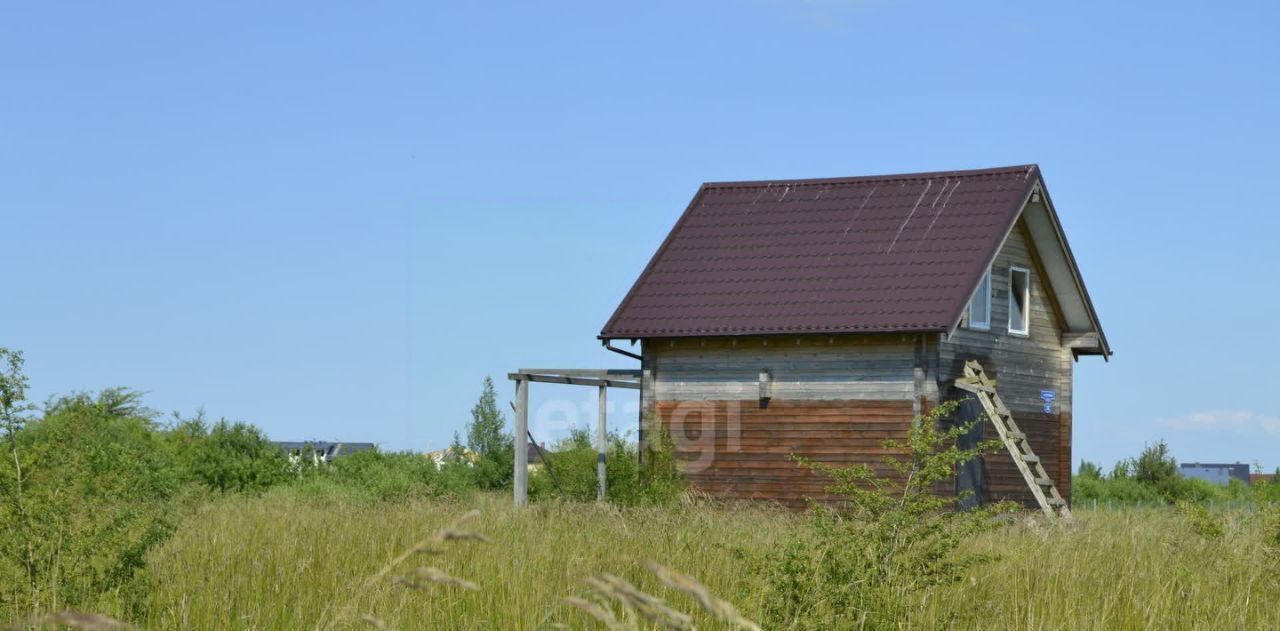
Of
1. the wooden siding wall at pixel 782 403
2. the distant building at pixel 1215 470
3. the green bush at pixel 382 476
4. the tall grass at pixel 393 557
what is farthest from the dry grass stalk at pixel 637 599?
the distant building at pixel 1215 470

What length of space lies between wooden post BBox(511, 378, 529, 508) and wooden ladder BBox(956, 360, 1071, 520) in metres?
6.84

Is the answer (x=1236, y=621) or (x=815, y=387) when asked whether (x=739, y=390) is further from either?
(x=1236, y=621)

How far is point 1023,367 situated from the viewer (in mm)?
24000

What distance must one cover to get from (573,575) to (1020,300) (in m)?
18.8

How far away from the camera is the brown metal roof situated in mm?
21578

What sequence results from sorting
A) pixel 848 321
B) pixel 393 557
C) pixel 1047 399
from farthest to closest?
pixel 1047 399, pixel 848 321, pixel 393 557

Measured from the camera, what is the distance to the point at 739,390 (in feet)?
74.1

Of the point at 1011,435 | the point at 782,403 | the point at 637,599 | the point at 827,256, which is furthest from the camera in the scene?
the point at 827,256

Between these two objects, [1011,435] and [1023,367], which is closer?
[1011,435]

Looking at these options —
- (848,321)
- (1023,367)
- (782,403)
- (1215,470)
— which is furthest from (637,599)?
(1215,470)

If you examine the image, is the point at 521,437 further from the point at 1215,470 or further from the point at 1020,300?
the point at 1215,470

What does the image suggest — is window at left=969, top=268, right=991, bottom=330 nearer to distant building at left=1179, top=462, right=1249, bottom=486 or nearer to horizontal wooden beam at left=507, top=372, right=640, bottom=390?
horizontal wooden beam at left=507, top=372, right=640, bottom=390

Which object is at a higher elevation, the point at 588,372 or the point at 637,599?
the point at 588,372

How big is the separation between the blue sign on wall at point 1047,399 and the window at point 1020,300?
1301 mm
